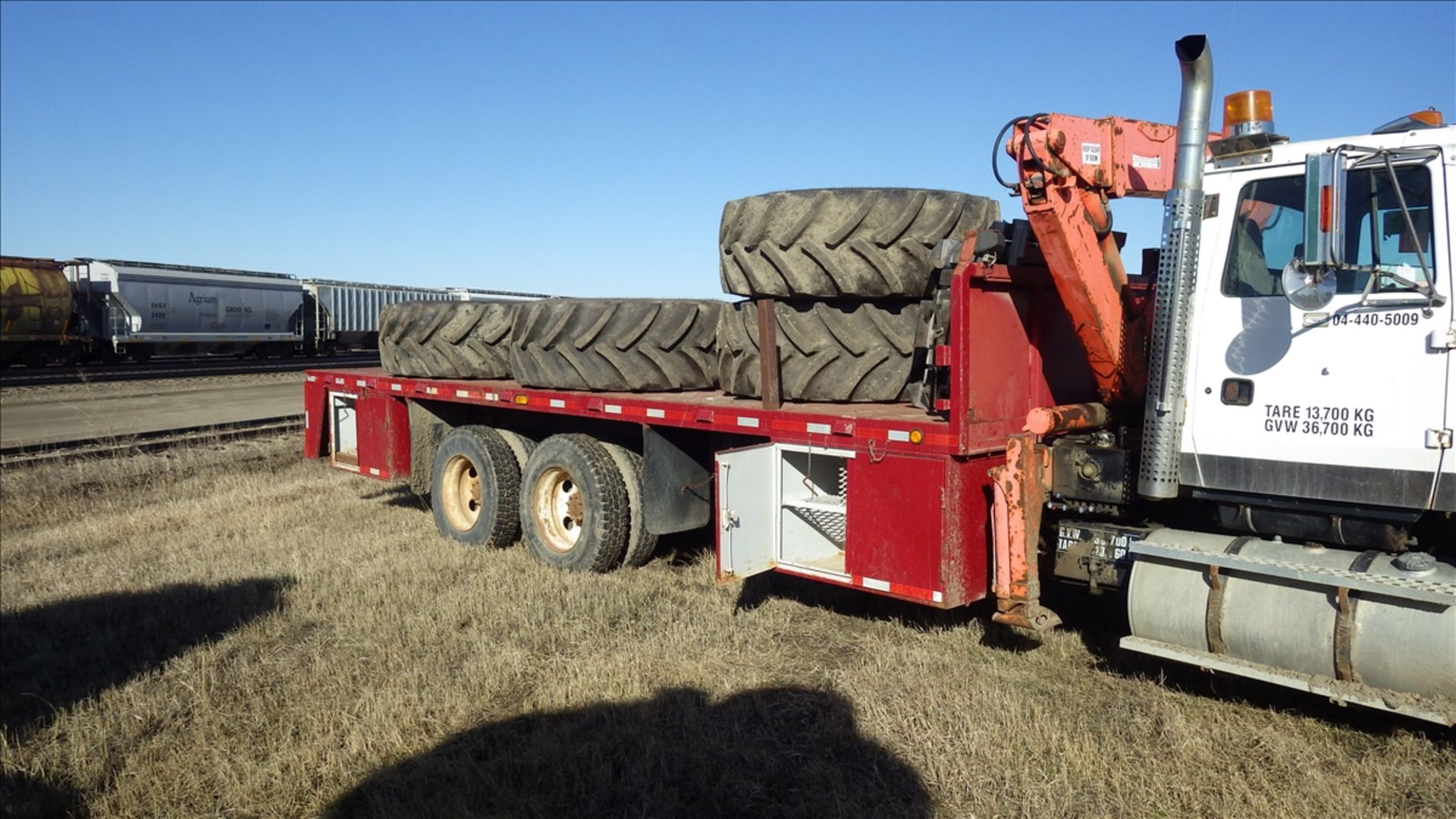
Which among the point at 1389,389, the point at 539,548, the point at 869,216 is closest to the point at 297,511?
the point at 539,548

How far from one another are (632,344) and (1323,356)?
421 centimetres

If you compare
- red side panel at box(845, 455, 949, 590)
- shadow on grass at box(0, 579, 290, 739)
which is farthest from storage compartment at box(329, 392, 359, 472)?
red side panel at box(845, 455, 949, 590)

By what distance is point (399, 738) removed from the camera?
483 centimetres

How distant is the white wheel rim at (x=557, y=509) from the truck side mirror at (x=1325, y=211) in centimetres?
512

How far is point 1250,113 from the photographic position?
4.99 meters

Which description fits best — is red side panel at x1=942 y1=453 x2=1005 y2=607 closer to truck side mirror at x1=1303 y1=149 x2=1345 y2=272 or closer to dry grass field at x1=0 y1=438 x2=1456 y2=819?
dry grass field at x1=0 y1=438 x2=1456 y2=819

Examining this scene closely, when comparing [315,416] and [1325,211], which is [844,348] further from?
[315,416]

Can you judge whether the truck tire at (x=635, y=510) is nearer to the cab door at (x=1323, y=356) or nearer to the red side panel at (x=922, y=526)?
the red side panel at (x=922, y=526)

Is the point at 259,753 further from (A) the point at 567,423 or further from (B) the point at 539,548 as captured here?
(A) the point at 567,423

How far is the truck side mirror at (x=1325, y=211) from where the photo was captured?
428 cm

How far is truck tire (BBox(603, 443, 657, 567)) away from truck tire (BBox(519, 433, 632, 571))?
0.03m

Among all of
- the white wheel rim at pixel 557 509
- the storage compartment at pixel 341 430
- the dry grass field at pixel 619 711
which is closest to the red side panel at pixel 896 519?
the dry grass field at pixel 619 711

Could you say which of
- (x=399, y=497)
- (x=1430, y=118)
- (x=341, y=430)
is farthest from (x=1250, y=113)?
(x=399, y=497)

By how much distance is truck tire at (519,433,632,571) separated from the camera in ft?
24.6
